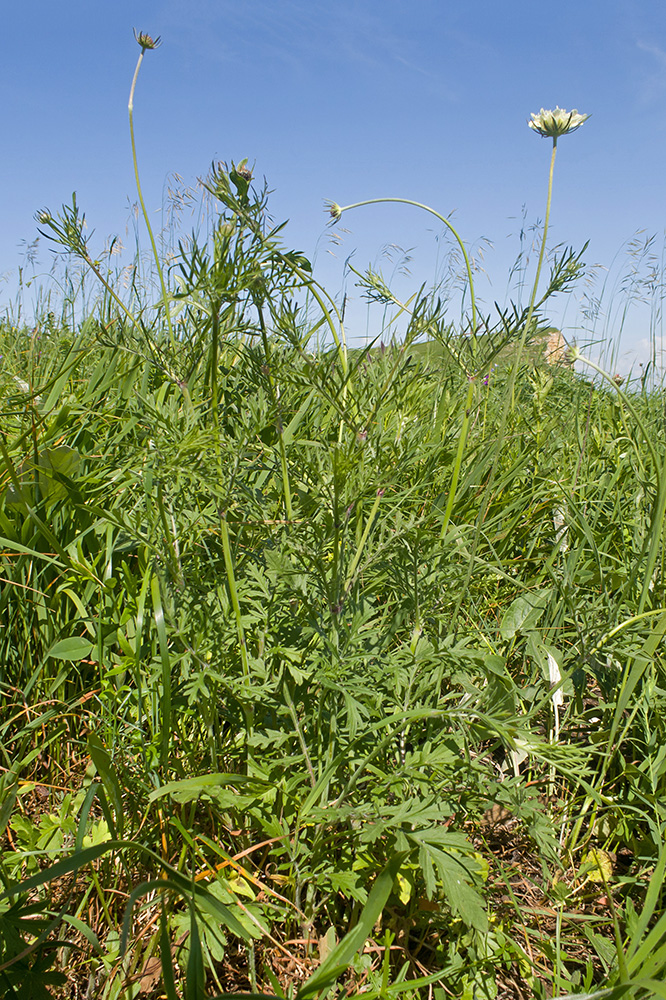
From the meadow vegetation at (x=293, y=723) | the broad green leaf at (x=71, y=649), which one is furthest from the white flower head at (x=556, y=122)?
the broad green leaf at (x=71, y=649)

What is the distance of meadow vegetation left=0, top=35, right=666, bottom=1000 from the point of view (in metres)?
1.07

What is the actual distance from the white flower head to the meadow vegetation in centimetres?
1

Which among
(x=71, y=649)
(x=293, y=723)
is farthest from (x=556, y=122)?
(x=71, y=649)

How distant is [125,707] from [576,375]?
3.03 m

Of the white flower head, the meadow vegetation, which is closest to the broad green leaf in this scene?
the meadow vegetation

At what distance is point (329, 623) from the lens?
1.18 m

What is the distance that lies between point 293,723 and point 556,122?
4.68 feet

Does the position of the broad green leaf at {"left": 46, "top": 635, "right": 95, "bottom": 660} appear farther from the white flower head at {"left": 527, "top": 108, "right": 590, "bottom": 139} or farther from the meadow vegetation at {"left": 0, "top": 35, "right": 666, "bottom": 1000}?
the white flower head at {"left": 527, "top": 108, "right": 590, "bottom": 139}

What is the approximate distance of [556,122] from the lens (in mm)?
1455

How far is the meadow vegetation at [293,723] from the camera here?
1.07 meters

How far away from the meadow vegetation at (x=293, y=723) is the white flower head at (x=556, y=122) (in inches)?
0.4

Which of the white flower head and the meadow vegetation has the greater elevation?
the white flower head

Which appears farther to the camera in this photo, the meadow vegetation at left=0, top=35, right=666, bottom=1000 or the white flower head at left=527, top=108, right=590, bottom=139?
the white flower head at left=527, top=108, right=590, bottom=139

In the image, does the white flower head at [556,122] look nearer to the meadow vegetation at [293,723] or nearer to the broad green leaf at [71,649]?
the meadow vegetation at [293,723]
